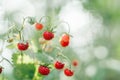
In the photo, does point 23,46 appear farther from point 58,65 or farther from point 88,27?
point 88,27

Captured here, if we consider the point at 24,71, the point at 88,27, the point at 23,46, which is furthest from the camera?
the point at 88,27

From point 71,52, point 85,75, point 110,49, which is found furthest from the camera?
point 110,49

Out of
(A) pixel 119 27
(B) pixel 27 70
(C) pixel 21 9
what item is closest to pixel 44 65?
(B) pixel 27 70

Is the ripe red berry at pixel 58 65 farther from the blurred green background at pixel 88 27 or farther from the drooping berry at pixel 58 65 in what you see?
the blurred green background at pixel 88 27

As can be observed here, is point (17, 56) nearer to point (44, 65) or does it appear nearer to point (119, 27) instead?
point (44, 65)

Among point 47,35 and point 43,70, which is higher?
point 47,35

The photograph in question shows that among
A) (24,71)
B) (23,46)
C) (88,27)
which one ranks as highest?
(88,27)

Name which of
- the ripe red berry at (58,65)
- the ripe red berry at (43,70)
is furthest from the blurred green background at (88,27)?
the ripe red berry at (43,70)

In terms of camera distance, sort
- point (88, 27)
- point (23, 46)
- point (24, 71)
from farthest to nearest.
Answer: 1. point (88, 27)
2. point (24, 71)
3. point (23, 46)

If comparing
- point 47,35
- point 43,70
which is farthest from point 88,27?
point 43,70

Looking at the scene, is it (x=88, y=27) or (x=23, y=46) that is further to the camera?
(x=88, y=27)

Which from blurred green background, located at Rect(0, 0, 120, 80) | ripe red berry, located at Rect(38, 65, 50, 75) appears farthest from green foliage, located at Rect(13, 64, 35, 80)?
blurred green background, located at Rect(0, 0, 120, 80)
